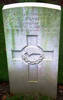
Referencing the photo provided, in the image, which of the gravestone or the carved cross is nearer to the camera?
the gravestone

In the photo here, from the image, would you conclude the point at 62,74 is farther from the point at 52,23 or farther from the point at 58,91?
the point at 52,23

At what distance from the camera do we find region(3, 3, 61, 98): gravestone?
2.28 m

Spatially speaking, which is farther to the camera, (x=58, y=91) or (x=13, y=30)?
(x=58, y=91)

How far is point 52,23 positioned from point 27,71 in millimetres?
769

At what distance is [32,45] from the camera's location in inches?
96.0

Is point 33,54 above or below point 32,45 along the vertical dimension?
below

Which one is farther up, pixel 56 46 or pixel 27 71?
pixel 56 46

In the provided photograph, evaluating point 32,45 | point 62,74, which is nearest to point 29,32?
point 32,45

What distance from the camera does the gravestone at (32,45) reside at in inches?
89.7

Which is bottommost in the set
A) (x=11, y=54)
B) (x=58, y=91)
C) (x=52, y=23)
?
(x=58, y=91)

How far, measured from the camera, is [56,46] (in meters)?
2.42

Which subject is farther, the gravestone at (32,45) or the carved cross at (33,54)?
the carved cross at (33,54)

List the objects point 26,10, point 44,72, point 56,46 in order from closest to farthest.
Result: point 26,10, point 56,46, point 44,72

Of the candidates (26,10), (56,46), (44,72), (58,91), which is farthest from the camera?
(58,91)
